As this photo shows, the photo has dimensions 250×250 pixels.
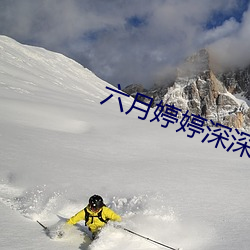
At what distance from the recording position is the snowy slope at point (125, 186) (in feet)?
16.6

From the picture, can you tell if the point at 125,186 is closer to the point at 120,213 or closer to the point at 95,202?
the point at 120,213

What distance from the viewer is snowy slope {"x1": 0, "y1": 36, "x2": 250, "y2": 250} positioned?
5.05m

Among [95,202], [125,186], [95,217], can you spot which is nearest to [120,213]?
[95,217]

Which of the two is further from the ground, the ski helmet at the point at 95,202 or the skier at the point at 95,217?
the ski helmet at the point at 95,202

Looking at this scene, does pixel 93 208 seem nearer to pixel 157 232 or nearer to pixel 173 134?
pixel 157 232

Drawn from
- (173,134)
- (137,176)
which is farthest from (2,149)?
(173,134)

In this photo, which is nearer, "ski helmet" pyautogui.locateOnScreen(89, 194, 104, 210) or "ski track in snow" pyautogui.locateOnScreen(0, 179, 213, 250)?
"ski track in snow" pyautogui.locateOnScreen(0, 179, 213, 250)

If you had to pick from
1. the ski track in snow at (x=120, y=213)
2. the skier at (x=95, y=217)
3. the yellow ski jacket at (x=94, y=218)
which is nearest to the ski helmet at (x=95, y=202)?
the skier at (x=95, y=217)

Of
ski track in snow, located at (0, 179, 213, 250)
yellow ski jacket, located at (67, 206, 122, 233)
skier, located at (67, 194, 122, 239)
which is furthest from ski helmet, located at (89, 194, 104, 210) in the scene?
ski track in snow, located at (0, 179, 213, 250)

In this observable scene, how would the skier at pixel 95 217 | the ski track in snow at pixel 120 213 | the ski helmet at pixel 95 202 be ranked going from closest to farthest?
the ski track in snow at pixel 120 213 → the ski helmet at pixel 95 202 → the skier at pixel 95 217

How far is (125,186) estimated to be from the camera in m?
7.36

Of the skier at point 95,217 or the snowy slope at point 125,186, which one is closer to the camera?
the snowy slope at point 125,186

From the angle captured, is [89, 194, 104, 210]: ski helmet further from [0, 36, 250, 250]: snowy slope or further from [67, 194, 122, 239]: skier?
[0, 36, 250, 250]: snowy slope

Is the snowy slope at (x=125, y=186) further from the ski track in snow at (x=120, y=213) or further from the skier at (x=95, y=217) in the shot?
the skier at (x=95, y=217)
